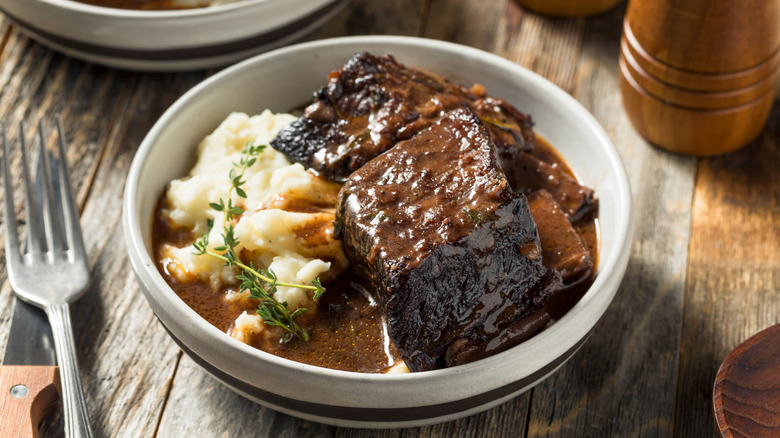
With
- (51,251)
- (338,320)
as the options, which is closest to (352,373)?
(338,320)

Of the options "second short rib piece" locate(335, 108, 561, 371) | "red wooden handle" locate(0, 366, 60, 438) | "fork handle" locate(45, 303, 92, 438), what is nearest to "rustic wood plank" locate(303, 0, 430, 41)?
"second short rib piece" locate(335, 108, 561, 371)

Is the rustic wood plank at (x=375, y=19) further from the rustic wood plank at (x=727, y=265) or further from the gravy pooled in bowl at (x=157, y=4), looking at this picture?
the rustic wood plank at (x=727, y=265)

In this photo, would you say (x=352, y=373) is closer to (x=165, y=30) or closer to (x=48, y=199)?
(x=48, y=199)

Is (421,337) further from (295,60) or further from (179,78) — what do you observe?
(179,78)

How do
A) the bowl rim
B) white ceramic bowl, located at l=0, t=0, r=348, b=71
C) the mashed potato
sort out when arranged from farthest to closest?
white ceramic bowl, located at l=0, t=0, r=348, b=71 → the mashed potato → the bowl rim

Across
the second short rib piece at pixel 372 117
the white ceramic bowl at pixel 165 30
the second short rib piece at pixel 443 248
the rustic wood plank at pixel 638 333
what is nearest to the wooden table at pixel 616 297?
the rustic wood plank at pixel 638 333

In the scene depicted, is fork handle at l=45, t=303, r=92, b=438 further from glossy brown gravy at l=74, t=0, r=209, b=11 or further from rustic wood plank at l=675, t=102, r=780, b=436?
rustic wood plank at l=675, t=102, r=780, b=436
